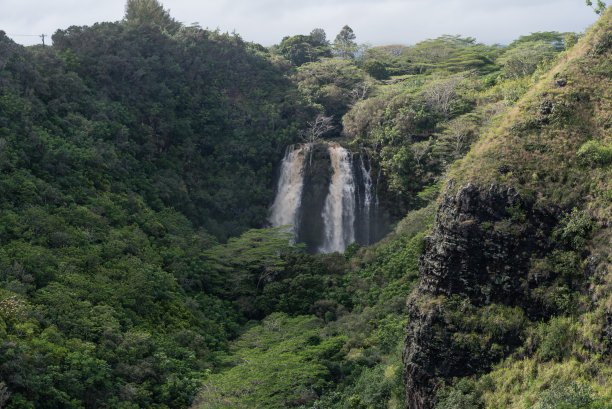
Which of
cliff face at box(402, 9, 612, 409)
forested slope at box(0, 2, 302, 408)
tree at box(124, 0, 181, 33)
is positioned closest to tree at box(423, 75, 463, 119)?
forested slope at box(0, 2, 302, 408)

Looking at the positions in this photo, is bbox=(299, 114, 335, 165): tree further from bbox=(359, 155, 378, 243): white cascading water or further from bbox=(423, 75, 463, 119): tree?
bbox=(423, 75, 463, 119): tree

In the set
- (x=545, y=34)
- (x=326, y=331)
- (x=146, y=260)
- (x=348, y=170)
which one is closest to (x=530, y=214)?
(x=326, y=331)

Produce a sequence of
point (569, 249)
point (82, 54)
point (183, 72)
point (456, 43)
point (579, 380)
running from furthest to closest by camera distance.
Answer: point (456, 43), point (183, 72), point (82, 54), point (569, 249), point (579, 380)

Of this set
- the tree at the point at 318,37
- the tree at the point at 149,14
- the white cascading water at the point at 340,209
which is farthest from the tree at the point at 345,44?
the white cascading water at the point at 340,209

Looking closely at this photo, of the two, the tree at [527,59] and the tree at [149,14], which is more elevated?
the tree at [149,14]

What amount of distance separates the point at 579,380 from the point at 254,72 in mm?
44905

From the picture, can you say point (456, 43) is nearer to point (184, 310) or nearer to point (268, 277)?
point (268, 277)

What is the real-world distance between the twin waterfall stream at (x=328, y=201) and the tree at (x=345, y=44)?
27.6 m

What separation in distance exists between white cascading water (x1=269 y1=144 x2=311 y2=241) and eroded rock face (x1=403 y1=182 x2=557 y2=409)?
1016 inches

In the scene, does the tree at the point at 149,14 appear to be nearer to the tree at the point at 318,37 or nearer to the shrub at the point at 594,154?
the tree at the point at 318,37

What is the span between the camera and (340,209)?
45.1 m

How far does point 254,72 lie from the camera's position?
55438mm

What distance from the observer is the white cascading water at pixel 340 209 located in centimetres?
4446

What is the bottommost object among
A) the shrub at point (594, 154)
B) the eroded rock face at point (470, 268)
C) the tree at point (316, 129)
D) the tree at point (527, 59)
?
the eroded rock face at point (470, 268)
